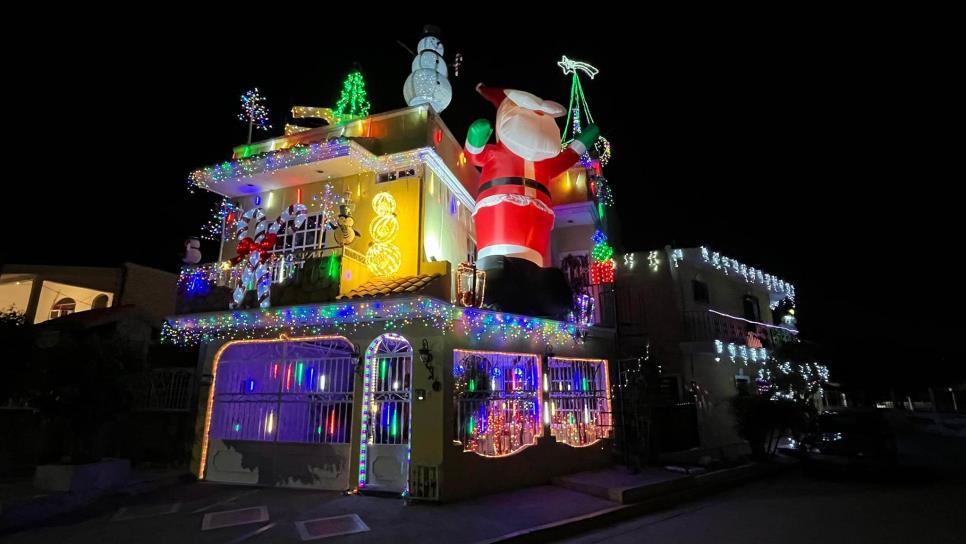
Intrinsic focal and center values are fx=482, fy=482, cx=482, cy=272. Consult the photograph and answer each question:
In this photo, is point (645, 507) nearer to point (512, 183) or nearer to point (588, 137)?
point (512, 183)

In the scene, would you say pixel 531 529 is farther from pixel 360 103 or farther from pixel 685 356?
pixel 360 103

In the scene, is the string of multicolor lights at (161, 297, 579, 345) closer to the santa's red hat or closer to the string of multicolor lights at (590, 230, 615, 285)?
the string of multicolor lights at (590, 230, 615, 285)

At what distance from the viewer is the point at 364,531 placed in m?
6.55

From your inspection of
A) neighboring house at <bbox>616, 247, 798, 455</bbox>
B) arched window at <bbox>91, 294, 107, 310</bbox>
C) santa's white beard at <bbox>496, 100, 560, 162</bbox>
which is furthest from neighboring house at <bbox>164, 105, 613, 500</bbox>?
arched window at <bbox>91, 294, 107, 310</bbox>

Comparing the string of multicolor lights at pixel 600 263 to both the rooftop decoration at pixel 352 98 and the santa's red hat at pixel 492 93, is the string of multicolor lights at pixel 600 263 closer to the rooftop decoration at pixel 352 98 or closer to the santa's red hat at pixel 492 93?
the santa's red hat at pixel 492 93

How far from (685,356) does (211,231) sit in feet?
45.4

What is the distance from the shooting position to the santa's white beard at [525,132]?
34.4ft

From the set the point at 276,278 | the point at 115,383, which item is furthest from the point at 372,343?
the point at 115,383

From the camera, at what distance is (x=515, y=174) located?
416 inches

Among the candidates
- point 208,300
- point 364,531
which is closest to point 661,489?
point 364,531

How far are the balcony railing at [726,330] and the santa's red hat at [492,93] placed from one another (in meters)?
9.19

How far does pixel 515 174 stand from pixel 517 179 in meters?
0.13

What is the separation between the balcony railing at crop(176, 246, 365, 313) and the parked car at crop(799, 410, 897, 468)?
1112 centimetres

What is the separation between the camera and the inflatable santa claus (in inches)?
409
